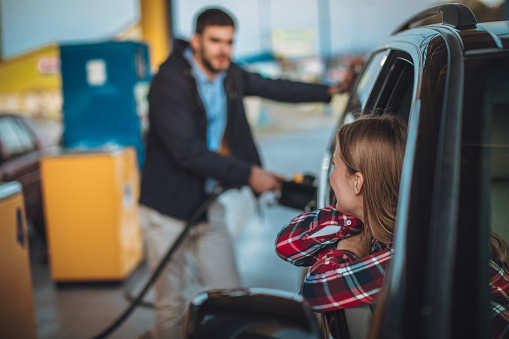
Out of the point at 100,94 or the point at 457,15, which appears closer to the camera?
the point at 457,15

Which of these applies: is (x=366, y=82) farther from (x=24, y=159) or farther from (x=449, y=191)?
(x=24, y=159)

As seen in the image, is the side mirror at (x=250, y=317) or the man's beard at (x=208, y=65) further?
the man's beard at (x=208, y=65)

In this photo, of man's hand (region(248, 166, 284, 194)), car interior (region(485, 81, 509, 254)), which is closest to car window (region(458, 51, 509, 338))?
car interior (region(485, 81, 509, 254))

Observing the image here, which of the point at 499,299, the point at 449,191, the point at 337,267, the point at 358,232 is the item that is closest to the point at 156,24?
the point at 358,232

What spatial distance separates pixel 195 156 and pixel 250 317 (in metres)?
1.94

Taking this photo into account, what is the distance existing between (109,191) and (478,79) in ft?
12.1

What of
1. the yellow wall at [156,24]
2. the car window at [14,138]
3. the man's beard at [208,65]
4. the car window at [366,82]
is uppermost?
the yellow wall at [156,24]

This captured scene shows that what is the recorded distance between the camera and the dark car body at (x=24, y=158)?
5426 mm

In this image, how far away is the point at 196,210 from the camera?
3.23 metres

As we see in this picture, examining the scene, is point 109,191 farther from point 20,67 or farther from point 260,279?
point 20,67

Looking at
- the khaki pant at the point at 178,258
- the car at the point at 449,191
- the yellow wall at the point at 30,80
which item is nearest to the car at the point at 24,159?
the khaki pant at the point at 178,258

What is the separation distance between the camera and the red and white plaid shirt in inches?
55.0

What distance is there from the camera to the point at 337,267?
1.48m

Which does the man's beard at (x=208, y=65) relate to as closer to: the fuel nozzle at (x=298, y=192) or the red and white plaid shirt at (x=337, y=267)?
the fuel nozzle at (x=298, y=192)
